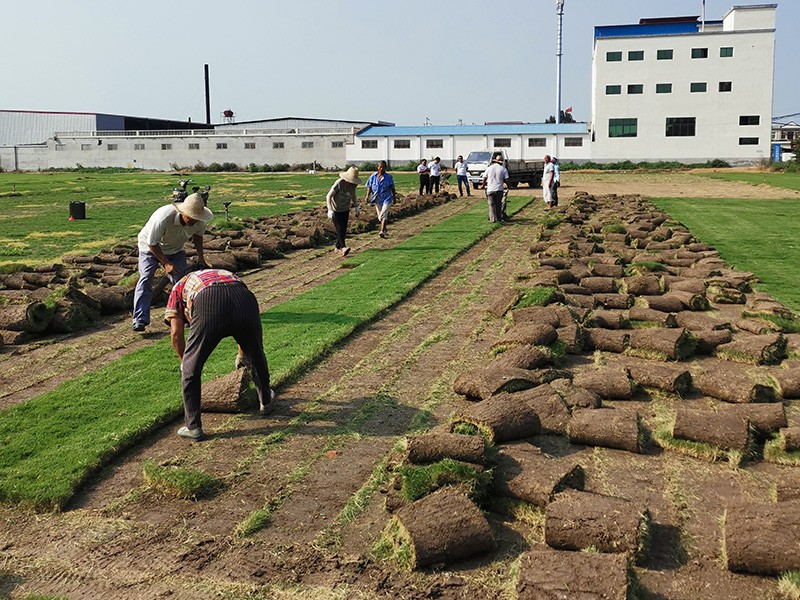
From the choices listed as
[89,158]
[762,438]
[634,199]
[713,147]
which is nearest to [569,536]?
[762,438]

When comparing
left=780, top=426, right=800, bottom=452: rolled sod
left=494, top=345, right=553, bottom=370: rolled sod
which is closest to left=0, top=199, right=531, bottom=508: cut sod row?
left=494, top=345, right=553, bottom=370: rolled sod

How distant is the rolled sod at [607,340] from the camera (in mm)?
8612

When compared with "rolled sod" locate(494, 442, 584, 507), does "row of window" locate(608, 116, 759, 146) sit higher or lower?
higher

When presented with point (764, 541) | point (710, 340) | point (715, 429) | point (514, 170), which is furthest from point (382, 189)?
point (514, 170)

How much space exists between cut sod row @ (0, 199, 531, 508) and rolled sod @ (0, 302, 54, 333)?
1664 mm

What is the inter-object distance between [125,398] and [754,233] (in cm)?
1696

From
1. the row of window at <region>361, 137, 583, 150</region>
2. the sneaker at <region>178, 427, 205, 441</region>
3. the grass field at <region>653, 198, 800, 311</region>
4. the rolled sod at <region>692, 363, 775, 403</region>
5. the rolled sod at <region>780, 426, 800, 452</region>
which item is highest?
the row of window at <region>361, 137, 583, 150</region>

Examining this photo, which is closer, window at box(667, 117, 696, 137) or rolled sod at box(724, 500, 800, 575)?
rolled sod at box(724, 500, 800, 575)

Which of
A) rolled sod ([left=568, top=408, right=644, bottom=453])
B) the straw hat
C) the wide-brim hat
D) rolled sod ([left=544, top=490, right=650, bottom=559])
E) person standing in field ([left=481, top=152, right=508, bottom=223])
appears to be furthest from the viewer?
person standing in field ([left=481, top=152, right=508, bottom=223])

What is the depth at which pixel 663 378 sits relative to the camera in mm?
7219

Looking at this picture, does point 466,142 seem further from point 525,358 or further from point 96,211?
point 525,358

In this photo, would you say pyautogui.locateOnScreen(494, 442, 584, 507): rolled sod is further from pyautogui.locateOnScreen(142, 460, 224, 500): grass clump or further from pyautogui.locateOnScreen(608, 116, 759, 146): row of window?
pyautogui.locateOnScreen(608, 116, 759, 146): row of window

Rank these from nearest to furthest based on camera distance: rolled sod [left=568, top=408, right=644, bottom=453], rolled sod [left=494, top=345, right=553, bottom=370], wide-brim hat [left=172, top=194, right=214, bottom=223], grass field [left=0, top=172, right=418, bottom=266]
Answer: rolled sod [left=568, top=408, right=644, bottom=453], rolled sod [left=494, top=345, right=553, bottom=370], wide-brim hat [left=172, top=194, right=214, bottom=223], grass field [left=0, top=172, right=418, bottom=266]

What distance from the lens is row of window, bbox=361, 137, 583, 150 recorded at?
224 feet
